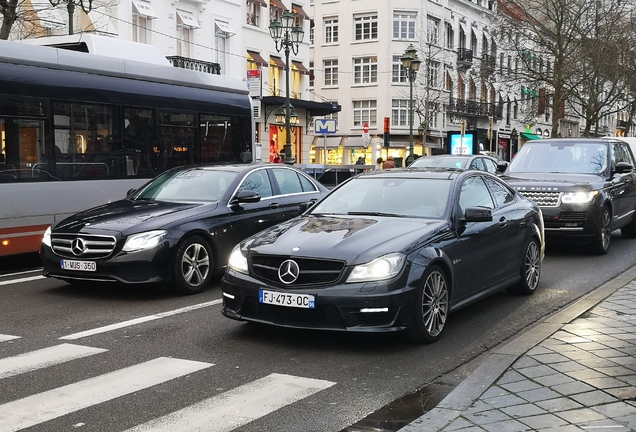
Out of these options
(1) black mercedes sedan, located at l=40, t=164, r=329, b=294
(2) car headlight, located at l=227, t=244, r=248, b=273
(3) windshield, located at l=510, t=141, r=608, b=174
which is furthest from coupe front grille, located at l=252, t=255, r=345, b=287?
(3) windshield, located at l=510, t=141, r=608, b=174

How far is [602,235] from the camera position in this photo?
13.2 metres

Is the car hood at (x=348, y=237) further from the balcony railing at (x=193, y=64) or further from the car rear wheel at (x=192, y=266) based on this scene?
the balcony railing at (x=193, y=64)

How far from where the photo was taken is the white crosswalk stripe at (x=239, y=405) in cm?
478

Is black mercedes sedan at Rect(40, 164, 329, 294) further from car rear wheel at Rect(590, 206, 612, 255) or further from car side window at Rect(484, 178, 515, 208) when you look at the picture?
car rear wheel at Rect(590, 206, 612, 255)

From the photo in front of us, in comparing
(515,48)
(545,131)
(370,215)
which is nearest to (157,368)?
(370,215)

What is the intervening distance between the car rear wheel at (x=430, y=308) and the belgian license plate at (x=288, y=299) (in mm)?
883

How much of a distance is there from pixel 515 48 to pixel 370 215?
28.5m

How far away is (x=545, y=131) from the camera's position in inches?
3305

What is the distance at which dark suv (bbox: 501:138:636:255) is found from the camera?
511 inches

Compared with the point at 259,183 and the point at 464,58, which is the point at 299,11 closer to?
the point at 464,58

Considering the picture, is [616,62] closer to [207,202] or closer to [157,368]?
[207,202]

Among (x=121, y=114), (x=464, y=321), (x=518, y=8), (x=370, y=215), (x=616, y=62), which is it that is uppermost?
(x=518, y=8)

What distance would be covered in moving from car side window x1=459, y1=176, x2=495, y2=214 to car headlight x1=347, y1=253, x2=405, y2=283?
1.60 metres

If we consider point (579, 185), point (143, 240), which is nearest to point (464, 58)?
point (579, 185)
